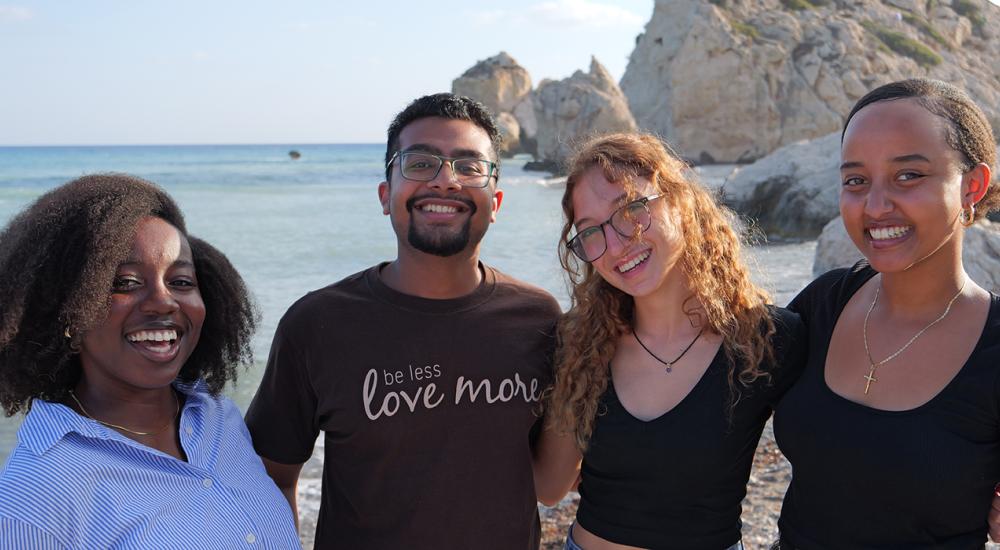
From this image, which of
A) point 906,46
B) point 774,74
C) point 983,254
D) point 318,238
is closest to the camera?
point 983,254

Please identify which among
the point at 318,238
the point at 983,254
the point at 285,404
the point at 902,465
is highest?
the point at 902,465

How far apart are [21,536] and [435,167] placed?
6.02ft

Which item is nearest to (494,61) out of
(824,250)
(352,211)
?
(352,211)

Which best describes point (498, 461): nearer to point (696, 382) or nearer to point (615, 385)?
point (615, 385)

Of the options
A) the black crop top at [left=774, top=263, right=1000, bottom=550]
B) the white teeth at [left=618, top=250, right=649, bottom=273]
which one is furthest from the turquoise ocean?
the black crop top at [left=774, top=263, right=1000, bottom=550]

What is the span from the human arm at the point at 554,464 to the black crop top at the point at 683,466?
0.69ft

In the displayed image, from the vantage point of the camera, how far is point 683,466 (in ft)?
9.11

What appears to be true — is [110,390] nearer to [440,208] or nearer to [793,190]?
[440,208]

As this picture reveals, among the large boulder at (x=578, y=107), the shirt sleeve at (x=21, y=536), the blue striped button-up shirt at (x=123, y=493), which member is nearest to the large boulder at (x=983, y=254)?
Result: the blue striped button-up shirt at (x=123, y=493)

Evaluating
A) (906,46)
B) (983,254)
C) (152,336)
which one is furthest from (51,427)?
(906,46)

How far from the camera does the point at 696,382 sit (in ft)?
9.63

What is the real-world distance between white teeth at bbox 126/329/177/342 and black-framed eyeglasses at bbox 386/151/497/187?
42.3 inches

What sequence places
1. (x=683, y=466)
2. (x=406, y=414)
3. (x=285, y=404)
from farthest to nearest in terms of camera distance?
(x=285, y=404) < (x=406, y=414) < (x=683, y=466)

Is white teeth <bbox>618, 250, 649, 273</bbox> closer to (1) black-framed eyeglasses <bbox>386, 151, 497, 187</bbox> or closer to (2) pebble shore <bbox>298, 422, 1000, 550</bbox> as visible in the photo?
(1) black-framed eyeglasses <bbox>386, 151, 497, 187</bbox>
